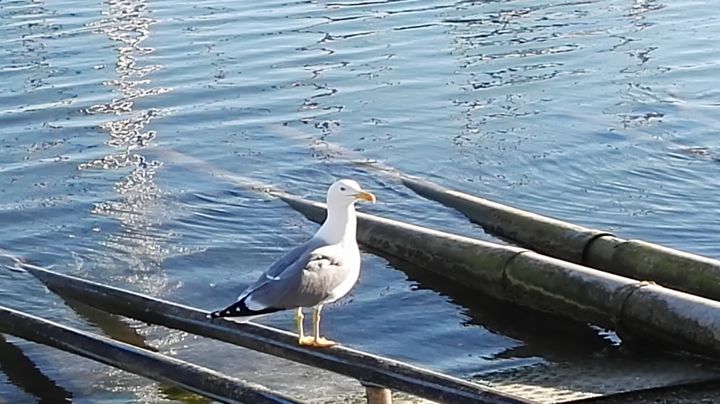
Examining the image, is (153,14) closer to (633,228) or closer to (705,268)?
(633,228)

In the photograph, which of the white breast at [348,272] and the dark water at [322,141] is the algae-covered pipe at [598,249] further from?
the white breast at [348,272]

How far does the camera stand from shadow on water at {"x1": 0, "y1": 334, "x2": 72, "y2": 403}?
8.99 meters

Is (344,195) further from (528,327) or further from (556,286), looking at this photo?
(528,327)

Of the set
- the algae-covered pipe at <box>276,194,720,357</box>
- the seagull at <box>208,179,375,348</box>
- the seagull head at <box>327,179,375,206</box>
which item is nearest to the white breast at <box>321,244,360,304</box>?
the seagull at <box>208,179,375,348</box>

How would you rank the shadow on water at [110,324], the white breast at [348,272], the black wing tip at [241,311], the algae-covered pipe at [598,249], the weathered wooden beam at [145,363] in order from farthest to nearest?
the shadow on water at [110,324], the algae-covered pipe at [598,249], the white breast at [348,272], the black wing tip at [241,311], the weathered wooden beam at [145,363]

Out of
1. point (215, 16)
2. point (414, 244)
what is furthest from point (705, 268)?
point (215, 16)

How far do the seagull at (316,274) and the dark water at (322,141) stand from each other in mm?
1632

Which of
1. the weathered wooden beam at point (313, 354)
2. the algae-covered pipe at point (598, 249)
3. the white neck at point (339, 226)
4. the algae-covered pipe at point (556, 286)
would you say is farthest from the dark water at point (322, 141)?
the white neck at point (339, 226)

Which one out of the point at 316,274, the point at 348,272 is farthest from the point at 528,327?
the point at 316,274

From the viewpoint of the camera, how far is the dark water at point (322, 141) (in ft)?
33.8

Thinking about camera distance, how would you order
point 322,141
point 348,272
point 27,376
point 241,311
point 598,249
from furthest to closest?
1. point 322,141
2. point 598,249
3. point 27,376
4. point 348,272
5. point 241,311

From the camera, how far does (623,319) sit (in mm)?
9078

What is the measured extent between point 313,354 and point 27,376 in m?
2.89

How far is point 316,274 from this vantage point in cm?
738
